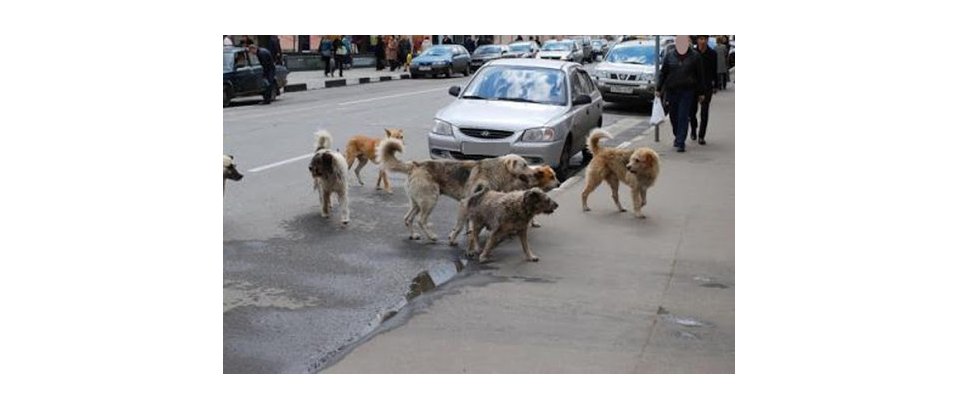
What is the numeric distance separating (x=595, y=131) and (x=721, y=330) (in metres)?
3.53

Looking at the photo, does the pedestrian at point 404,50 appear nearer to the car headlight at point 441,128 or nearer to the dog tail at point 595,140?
the car headlight at point 441,128

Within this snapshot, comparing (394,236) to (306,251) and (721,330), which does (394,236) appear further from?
(721,330)

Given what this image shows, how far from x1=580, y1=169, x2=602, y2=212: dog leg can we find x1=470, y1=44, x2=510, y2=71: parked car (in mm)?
1268

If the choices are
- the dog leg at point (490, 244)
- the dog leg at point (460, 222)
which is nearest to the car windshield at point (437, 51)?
the dog leg at point (460, 222)

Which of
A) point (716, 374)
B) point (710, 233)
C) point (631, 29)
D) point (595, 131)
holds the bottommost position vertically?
point (716, 374)

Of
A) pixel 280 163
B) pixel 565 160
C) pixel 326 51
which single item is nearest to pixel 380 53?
pixel 326 51

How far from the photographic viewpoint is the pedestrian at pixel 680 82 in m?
11.4

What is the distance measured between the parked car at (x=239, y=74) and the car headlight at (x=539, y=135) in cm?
199

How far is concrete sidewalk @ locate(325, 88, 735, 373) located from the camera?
18.4ft

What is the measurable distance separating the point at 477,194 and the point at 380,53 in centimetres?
124

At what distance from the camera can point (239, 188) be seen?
889cm

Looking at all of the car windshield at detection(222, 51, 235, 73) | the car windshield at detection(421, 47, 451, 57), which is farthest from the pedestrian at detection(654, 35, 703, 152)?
the car windshield at detection(222, 51, 235, 73)

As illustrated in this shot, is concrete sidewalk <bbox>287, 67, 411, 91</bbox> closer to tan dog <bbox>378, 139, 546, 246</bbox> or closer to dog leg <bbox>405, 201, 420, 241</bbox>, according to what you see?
tan dog <bbox>378, 139, 546, 246</bbox>

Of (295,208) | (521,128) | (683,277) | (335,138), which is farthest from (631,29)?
(335,138)
